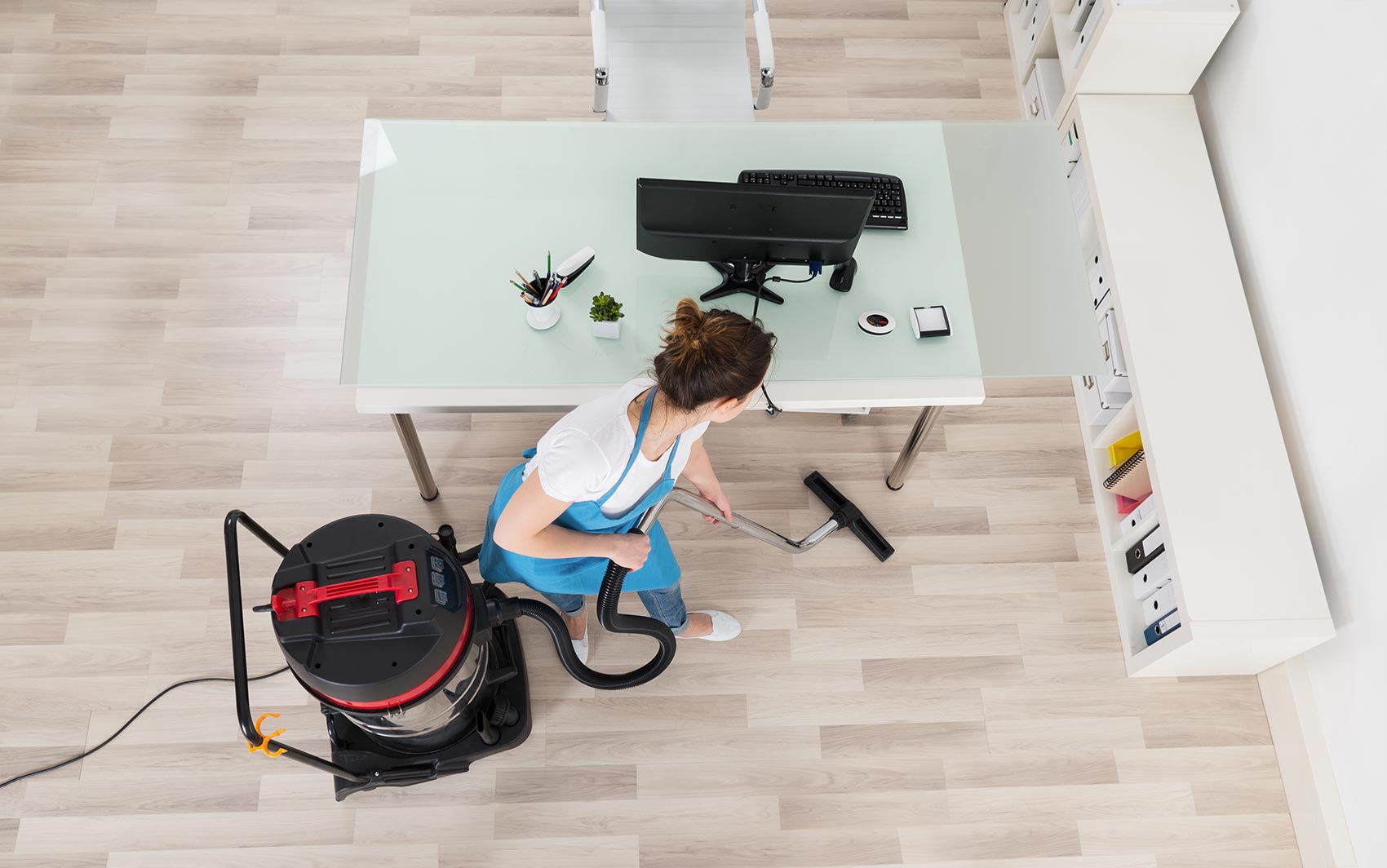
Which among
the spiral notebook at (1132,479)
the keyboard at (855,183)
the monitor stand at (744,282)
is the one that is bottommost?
the spiral notebook at (1132,479)

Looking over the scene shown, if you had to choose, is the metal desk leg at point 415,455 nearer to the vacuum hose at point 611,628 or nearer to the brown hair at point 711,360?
the vacuum hose at point 611,628

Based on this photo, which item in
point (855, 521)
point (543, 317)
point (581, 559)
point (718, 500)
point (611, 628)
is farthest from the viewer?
point (855, 521)

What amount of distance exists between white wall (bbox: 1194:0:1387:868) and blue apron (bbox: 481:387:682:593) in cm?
147

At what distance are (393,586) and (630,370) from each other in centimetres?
72

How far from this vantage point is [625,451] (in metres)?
1.62

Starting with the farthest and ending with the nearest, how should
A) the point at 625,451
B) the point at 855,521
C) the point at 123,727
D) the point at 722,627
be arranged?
the point at 855,521, the point at 722,627, the point at 123,727, the point at 625,451

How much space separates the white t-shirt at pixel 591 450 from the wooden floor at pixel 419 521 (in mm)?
1077

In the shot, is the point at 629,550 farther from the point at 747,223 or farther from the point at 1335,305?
the point at 1335,305

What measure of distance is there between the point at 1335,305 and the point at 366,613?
7.78 ft

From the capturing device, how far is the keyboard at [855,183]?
2.26 m

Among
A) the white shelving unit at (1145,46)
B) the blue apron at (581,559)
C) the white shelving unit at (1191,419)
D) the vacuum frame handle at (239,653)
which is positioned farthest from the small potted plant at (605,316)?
the white shelving unit at (1145,46)

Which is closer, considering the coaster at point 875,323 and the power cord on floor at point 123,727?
the coaster at point 875,323

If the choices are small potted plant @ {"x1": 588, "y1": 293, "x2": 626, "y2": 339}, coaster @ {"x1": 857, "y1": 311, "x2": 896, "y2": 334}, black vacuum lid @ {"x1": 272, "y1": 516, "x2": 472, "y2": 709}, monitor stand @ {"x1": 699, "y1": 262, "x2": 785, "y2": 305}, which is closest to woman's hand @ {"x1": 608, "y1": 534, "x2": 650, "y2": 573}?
black vacuum lid @ {"x1": 272, "y1": 516, "x2": 472, "y2": 709}

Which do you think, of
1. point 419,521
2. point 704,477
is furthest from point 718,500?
point 419,521
